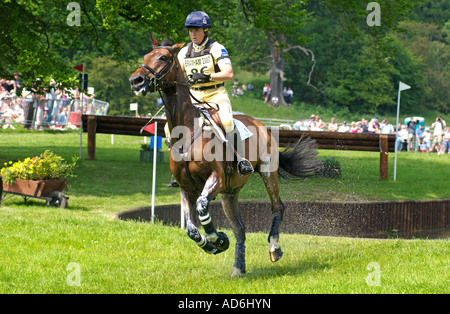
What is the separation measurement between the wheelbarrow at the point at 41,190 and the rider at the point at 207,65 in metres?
6.01

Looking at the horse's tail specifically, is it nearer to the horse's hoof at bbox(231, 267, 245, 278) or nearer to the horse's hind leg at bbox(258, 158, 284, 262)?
the horse's hind leg at bbox(258, 158, 284, 262)

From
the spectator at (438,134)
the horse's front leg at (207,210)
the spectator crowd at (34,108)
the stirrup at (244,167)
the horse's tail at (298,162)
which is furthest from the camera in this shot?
the spectator at (438,134)

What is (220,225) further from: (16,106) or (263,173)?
(16,106)

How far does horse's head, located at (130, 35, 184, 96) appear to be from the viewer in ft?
21.1

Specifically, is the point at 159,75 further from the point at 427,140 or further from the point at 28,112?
the point at 427,140

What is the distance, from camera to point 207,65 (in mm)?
7531

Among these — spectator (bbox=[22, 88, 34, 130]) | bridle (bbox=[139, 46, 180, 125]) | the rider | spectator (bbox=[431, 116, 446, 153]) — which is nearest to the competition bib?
the rider

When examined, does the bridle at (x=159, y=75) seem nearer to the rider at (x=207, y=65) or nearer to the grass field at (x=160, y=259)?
the rider at (x=207, y=65)

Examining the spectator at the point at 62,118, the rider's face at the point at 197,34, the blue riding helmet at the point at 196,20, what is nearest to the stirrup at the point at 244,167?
the rider's face at the point at 197,34

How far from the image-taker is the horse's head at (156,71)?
21.1 feet

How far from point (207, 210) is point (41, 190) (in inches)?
258

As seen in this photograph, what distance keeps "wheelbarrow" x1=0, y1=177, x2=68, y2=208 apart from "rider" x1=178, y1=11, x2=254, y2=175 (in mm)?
6007

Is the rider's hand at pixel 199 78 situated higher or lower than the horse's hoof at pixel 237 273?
higher
